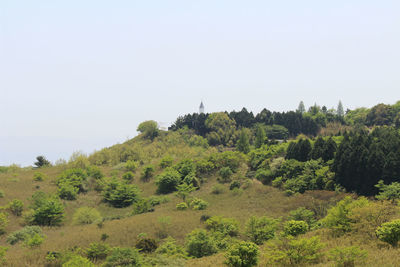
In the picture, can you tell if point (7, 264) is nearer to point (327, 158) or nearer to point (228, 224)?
point (228, 224)

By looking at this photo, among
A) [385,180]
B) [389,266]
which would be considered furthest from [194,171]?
[389,266]

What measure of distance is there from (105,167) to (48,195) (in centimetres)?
1706

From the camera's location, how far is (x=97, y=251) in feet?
64.1

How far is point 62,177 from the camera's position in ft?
137

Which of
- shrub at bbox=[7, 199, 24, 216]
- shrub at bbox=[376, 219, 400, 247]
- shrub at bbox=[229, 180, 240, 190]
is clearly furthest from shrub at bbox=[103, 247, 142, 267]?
shrub at bbox=[229, 180, 240, 190]

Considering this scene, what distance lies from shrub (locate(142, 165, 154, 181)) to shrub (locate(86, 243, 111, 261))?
2464 centimetres

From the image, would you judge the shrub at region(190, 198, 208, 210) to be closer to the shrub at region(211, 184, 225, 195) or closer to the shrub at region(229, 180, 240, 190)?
the shrub at region(211, 184, 225, 195)

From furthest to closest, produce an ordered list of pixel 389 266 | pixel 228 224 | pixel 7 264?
pixel 228 224
pixel 7 264
pixel 389 266

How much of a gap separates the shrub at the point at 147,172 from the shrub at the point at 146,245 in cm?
2368

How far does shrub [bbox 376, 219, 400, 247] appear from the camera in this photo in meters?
13.5

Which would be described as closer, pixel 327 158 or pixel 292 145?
pixel 327 158

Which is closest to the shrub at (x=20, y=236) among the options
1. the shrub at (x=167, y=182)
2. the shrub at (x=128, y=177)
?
the shrub at (x=167, y=182)

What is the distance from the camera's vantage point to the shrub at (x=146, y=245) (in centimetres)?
2053

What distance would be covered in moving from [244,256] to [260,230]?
7.52 m
